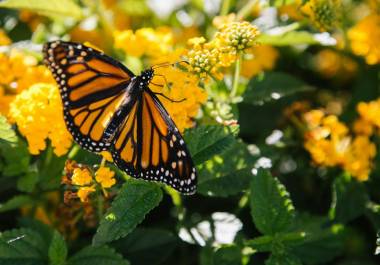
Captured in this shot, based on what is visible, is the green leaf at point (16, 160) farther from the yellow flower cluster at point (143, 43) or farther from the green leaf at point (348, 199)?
the green leaf at point (348, 199)

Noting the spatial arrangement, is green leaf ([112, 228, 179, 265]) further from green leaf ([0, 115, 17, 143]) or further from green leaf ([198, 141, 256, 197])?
green leaf ([0, 115, 17, 143])

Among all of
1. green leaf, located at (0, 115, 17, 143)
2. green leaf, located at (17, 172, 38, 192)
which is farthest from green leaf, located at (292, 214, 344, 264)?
green leaf, located at (0, 115, 17, 143)

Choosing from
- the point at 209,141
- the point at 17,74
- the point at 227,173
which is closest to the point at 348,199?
the point at 227,173

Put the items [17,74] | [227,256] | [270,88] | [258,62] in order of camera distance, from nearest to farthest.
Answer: [227,256], [17,74], [270,88], [258,62]

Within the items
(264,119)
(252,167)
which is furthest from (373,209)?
(264,119)

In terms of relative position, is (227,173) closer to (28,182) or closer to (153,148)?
(153,148)

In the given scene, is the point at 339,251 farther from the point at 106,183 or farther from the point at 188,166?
the point at 106,183
